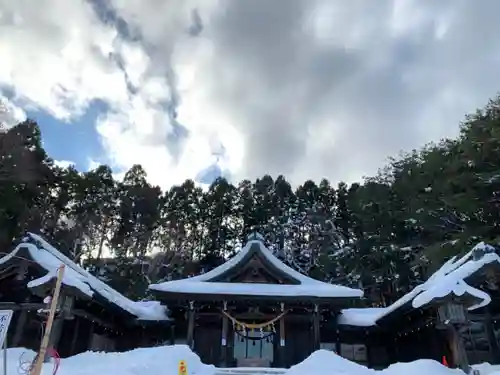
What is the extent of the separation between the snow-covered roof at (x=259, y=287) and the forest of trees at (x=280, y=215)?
30.3 feet

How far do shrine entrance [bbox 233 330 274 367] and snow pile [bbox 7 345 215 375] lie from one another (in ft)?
17.1

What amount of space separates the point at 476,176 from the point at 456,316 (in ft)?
37.3

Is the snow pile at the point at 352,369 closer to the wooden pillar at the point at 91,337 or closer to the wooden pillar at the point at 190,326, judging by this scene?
the wooden pillar at the point at 190,326

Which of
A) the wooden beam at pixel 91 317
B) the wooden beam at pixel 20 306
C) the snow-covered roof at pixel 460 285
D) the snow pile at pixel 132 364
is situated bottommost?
the snow pile at pixel 132 364

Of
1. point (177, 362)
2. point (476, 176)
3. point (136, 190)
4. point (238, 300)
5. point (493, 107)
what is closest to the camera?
point (177, 362)

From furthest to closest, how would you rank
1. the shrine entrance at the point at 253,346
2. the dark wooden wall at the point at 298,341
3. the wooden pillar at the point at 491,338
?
1. the dark wooden wall at the point at 298,341
2. the shrine entrance at the point at 253,346
3. the wooden pillar at the point at 491,338

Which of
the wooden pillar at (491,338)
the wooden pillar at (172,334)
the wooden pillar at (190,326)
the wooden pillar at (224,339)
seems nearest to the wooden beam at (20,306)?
the wooden pillar at (190,326)

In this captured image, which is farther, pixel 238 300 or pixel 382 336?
pixel 382 336

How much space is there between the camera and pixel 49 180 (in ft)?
93.0

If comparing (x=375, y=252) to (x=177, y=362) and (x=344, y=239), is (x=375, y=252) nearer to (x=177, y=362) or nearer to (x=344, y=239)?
(x=344, y=239)

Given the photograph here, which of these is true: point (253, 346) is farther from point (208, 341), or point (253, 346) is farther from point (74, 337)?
point (74, 337)

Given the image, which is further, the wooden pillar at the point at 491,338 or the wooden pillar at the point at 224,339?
the wooden pillar at the point at 224,339

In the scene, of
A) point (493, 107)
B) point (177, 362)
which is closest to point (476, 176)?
point (493, 107)

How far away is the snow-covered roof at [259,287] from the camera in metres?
14.1
